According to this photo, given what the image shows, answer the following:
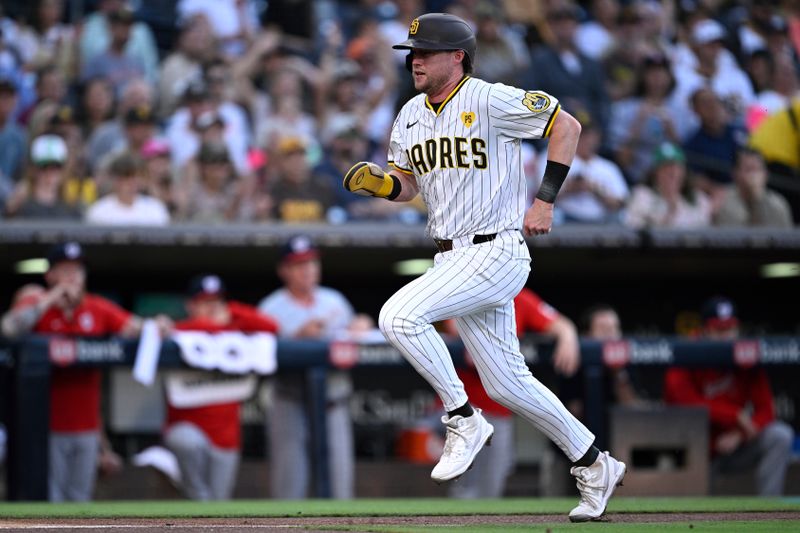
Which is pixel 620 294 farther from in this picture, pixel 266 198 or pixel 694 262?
pixel 266 198

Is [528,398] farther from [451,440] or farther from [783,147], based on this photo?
[783,147]

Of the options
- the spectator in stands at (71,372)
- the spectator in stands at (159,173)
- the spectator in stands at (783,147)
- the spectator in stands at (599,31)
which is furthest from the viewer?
the spectator in stands at (599,31)

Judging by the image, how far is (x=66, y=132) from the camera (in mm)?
9086

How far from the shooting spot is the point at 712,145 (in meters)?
10.6

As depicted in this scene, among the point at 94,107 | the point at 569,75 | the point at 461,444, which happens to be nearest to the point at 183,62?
the point at 94,107

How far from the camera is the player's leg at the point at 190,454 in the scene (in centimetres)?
737

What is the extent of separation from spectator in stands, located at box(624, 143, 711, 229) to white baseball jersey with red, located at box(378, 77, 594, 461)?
5216mm

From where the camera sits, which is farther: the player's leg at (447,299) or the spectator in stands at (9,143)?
the spectator in stands at (9,143)

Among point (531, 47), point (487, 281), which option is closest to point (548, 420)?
point (487, 281)

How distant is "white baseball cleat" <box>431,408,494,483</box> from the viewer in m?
4.58

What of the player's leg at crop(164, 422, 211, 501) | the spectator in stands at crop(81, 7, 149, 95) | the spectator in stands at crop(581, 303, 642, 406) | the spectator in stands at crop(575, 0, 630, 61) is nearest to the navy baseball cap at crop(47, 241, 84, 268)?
the player's leg at crop(164, 422, 211, 501)

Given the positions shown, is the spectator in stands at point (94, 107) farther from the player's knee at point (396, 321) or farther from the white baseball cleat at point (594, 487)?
the white baseball cleat at point (594, 487)

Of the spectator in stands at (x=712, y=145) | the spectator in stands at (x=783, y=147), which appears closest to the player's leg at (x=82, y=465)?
the spectator in stands at (x=712, y=145)

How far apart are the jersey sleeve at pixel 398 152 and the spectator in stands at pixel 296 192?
414 cm
